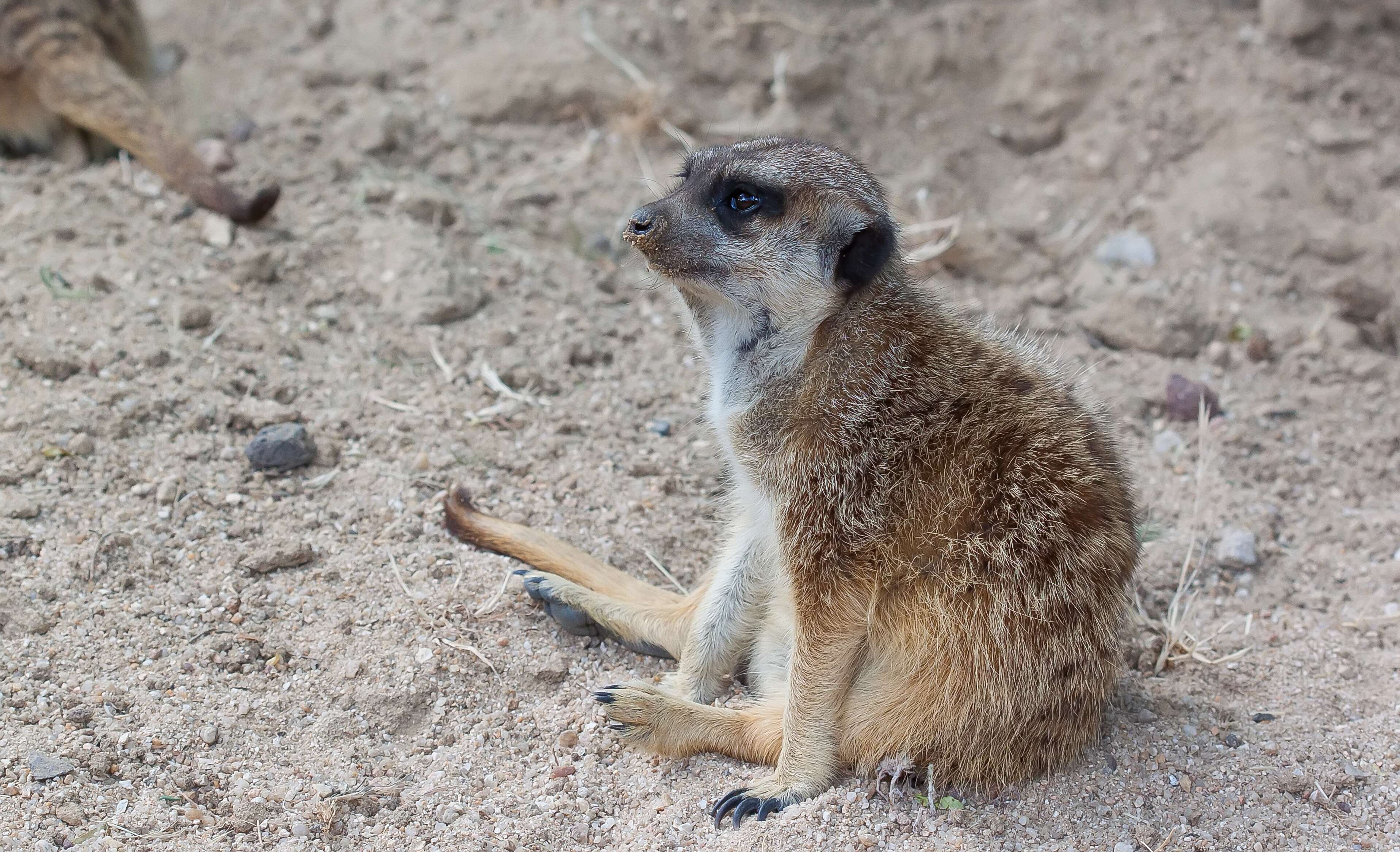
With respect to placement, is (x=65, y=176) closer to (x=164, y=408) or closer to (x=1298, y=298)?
(x=164, y=408)

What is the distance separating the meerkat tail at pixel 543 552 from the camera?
10.0 feet

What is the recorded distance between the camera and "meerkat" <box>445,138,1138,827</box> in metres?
2.44

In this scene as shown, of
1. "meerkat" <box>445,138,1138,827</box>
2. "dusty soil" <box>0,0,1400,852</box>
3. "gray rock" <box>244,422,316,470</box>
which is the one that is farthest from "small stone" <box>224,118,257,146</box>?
"meerkat" <box>445,138,1138,827</box>

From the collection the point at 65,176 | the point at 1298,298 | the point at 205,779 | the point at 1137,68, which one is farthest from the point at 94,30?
the point at 1298,298

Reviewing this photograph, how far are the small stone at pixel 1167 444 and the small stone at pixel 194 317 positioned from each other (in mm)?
2968

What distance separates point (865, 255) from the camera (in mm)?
2549

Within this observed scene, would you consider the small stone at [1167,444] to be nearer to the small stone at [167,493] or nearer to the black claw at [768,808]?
the black claw at [768,808]

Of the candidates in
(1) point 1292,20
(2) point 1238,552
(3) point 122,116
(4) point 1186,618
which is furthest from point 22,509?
(1) point 1292,20

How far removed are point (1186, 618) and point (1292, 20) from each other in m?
3.18

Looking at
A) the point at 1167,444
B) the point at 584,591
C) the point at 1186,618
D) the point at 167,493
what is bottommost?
the point at 1167,444

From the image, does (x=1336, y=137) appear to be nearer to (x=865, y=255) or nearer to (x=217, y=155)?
(x=865, y=255)

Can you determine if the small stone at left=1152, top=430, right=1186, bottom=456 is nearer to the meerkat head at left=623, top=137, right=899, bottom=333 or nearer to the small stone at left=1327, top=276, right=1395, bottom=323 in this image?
the small stone at left=1327, top=276, right=1395, bottom=323

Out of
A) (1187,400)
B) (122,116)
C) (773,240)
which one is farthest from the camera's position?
(122,116)

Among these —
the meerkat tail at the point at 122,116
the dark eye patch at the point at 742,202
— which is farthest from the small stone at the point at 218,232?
the dark eye patch at the point at 742,202
